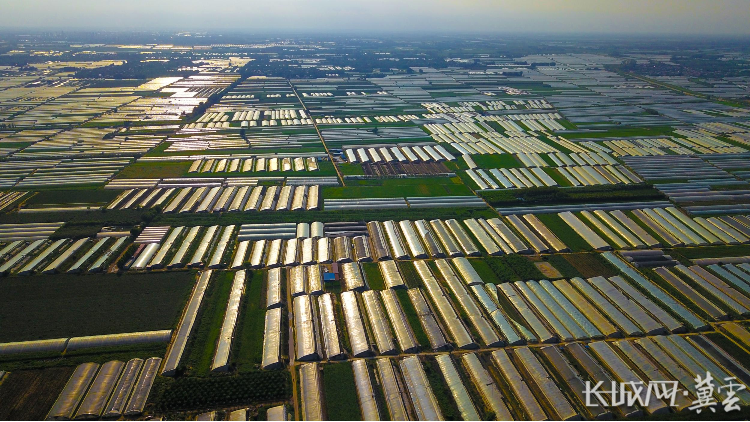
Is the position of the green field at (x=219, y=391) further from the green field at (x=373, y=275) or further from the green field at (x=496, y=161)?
the green field at (x=496, y=161)

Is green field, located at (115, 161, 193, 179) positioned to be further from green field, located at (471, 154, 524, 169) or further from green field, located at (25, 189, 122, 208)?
green field, located at (471, 154, 524, 169)

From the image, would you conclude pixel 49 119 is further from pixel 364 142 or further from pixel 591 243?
pixel 591 243

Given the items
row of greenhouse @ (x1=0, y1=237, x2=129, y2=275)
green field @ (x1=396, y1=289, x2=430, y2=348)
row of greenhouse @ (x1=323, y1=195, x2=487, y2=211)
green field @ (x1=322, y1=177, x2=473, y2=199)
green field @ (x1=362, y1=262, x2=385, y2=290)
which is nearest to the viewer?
green field @ (x1=396, y1=289, x2=430, y2=348)

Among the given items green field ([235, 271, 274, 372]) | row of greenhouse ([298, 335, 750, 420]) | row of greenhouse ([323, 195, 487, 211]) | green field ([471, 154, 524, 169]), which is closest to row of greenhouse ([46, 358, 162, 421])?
green field ([235, 271, 274, 372])

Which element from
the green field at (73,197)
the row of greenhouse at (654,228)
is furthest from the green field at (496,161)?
the green field at (73,197)
